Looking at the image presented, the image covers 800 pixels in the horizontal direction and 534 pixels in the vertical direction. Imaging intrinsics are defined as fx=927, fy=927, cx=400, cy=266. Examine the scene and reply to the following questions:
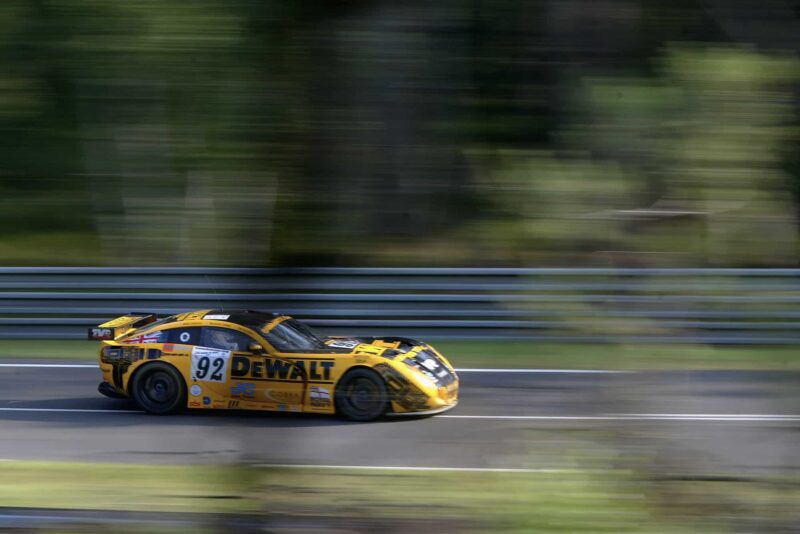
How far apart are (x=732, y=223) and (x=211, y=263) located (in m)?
1.08

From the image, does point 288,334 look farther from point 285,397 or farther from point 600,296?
point 600,296

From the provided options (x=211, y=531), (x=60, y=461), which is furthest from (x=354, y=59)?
(x=60, y=461)

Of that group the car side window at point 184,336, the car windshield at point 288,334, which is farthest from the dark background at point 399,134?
the car side window at point 184,336

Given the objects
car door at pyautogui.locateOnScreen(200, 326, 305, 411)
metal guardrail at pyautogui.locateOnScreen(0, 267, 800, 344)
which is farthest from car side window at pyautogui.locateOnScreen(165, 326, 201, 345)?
metal guardrail at pyautogui.locateOnScreen(0, 267, 800, 344)

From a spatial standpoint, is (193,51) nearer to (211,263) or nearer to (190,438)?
(211,263)

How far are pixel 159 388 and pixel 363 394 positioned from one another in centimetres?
326

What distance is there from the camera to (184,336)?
24.4 ft

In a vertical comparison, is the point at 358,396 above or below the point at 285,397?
above

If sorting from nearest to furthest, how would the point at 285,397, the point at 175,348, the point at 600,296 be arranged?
the point at 600,296, the point at 285,397, the point at 175,348

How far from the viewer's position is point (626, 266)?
1.96 m

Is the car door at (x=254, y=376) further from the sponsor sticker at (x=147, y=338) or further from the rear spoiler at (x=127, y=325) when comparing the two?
the rear spoiler at (x=127, y=325)

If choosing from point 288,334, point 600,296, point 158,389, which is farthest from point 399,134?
Result: point 158,389

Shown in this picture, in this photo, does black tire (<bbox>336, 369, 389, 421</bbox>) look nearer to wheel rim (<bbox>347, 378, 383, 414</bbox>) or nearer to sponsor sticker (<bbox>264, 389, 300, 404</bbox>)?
wheel rim (<bbox>347, 378, 383, 414</bbox>)

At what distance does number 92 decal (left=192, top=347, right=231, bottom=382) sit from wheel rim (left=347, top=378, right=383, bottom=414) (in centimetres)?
216
